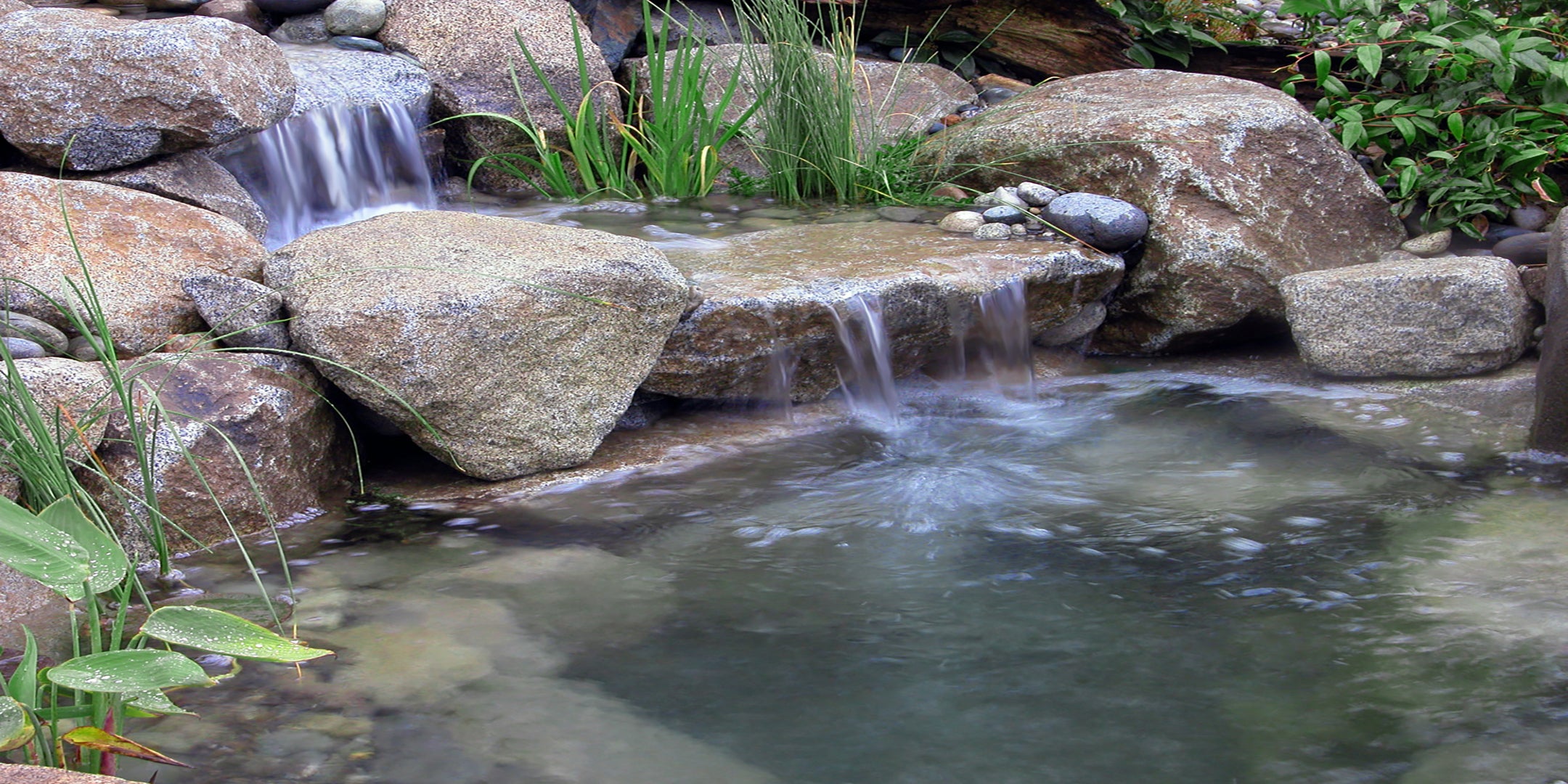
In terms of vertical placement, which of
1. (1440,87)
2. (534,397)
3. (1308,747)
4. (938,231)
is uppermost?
(1440,87)

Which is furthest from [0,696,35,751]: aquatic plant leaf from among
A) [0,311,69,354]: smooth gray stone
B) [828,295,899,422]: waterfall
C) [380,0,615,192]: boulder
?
[380,0,615,192]: boulder

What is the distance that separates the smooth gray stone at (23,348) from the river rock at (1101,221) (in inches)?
131

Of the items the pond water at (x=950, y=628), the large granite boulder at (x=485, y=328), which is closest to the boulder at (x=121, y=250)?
the large granite boulder at (x=485, y=328)

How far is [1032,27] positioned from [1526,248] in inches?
106

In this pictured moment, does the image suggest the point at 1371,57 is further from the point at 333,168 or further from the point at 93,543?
the point at 93,543

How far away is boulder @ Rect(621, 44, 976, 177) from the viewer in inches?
217

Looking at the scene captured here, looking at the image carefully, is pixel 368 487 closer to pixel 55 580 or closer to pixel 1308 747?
pixel 55 580

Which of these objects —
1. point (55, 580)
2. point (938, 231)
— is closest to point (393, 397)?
point (55, 580)

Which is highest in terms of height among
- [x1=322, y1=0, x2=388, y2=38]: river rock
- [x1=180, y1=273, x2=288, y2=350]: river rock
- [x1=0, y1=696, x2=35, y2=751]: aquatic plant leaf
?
[x1=322, y1=0, x2=388, y2=38]: river rock

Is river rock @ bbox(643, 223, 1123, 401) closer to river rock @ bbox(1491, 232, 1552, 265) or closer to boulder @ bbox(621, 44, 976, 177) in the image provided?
boulder @ bbox(621, 44, 976, 177)

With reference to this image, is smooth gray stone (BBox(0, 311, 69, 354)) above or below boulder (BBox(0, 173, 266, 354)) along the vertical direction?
below

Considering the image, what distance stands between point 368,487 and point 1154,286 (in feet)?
9.53

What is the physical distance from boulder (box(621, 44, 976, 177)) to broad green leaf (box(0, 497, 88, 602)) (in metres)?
3.90

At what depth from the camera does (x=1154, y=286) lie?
461 centimetres
